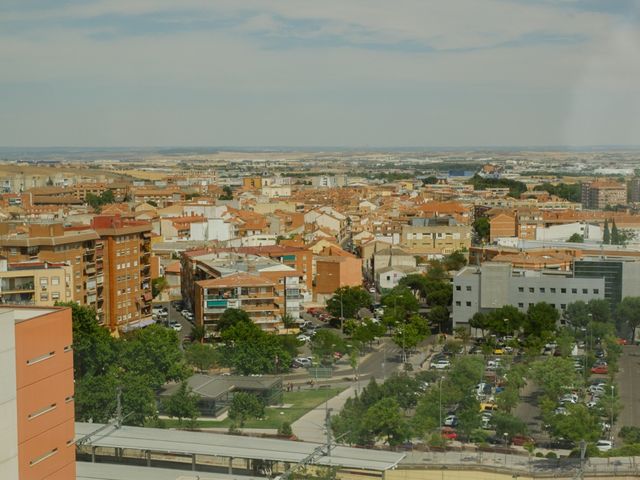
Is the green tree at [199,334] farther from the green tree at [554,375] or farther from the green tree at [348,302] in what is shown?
the green tree at [554,375]

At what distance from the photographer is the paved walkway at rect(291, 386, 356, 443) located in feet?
16.3

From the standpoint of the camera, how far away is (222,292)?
8.10 m

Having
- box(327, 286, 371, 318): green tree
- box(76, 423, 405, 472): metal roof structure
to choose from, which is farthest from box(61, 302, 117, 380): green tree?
box(327, 286, 371, 318): green tree

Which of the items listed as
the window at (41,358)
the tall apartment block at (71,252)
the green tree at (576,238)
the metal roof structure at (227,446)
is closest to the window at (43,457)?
the window at (41,358)

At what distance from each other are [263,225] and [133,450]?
9.71m

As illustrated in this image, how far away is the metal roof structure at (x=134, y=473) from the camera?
4082 millimetres

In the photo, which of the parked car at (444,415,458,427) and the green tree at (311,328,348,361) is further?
the green tree at (311,328,348,361)

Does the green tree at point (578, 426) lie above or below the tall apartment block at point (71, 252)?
below

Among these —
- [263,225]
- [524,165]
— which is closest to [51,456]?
[263,225]

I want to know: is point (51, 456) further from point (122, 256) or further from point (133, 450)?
point (122, 256)

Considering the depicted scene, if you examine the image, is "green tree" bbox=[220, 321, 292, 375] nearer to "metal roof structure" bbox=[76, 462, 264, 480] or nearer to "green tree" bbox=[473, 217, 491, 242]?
"metal roof structure" bbox=[76, 462, 264, 480]

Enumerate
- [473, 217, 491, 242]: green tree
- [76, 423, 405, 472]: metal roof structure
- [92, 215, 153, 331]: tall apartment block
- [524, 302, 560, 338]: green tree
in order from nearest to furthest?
Result: 1. [76, 423, 405, 472]: metal roof structure
2. [524, 302, 560, 338]: green tree
3. [92, 215, 153, 331]: tall apartment block
4. [473, 217, 491, 242]: green tree

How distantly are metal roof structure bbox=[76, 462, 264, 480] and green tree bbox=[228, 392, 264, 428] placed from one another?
1.00m

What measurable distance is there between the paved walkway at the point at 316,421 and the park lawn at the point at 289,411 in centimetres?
5
